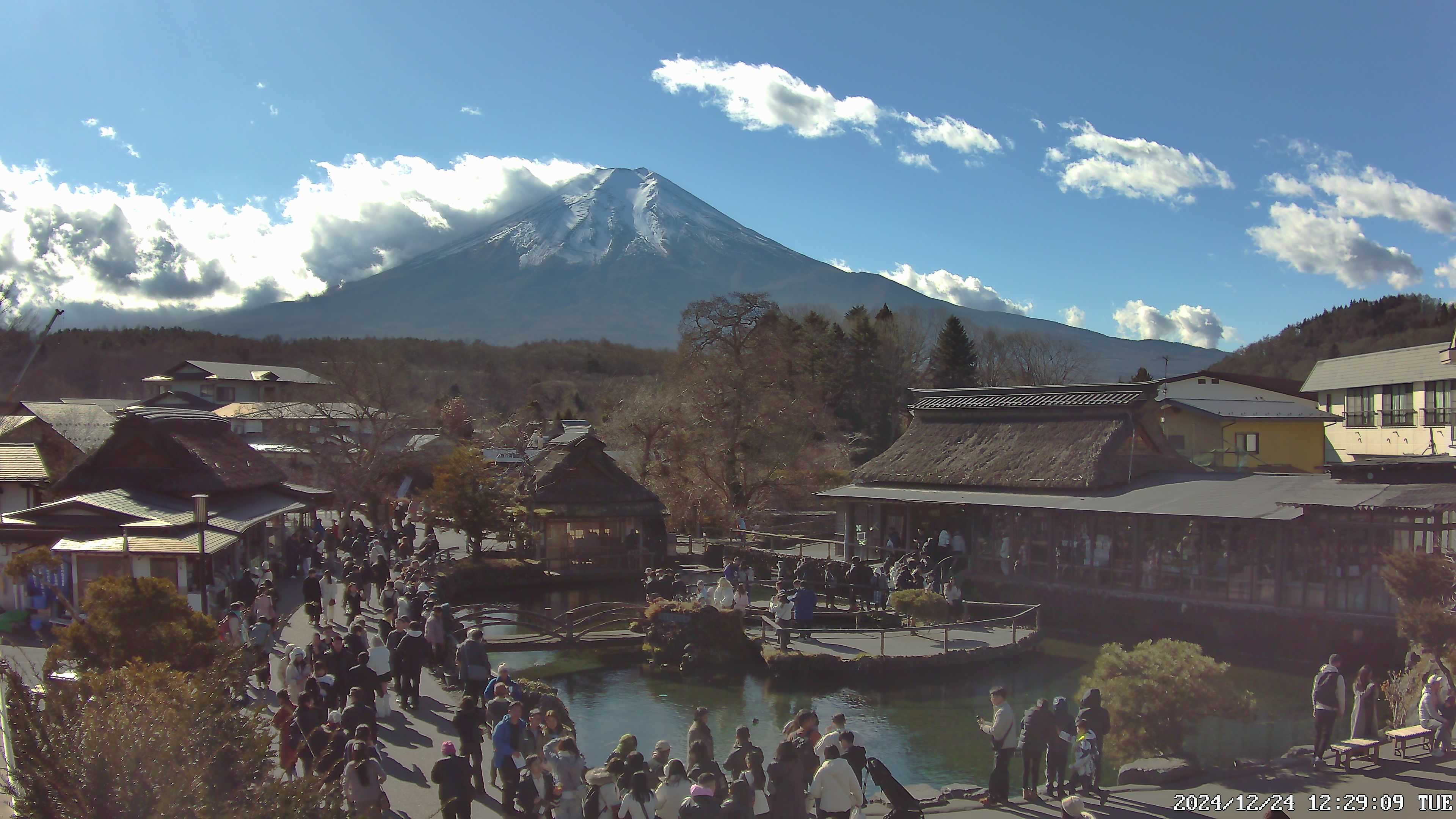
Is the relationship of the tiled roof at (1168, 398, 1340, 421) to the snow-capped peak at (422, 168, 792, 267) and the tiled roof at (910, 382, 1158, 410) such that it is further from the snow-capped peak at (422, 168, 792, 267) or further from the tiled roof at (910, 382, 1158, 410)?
the snow-capped peak at (422, 168, 792, 267)

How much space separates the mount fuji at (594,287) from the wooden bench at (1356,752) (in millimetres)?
128076

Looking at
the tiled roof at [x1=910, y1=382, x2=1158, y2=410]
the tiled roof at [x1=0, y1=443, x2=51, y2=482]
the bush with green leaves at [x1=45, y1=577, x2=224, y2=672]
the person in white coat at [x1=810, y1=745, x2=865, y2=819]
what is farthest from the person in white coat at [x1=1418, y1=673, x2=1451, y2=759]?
the tiled roof at [x1=0, y1=443, x2=51, y2=482]

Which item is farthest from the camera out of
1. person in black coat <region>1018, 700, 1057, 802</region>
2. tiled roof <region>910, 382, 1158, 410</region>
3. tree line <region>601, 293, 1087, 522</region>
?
tree line <region>601, 293, 1087, 522</region>

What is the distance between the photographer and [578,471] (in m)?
27.8

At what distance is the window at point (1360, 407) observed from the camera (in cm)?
3959

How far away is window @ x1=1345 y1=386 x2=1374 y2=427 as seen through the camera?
3959 centimetres

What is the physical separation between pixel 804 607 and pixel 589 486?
11.1 m

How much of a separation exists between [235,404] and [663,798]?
71.7 metres

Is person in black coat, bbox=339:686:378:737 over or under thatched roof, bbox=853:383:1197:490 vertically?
under

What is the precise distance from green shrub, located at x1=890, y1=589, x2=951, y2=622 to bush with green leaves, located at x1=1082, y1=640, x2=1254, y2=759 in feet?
26.5

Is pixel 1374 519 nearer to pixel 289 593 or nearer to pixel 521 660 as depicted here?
pixel 521 660

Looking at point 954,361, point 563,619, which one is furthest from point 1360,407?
point 563,619

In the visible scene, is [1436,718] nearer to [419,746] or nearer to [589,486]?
[419,746]

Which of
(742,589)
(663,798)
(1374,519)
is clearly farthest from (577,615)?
(1374,519)
